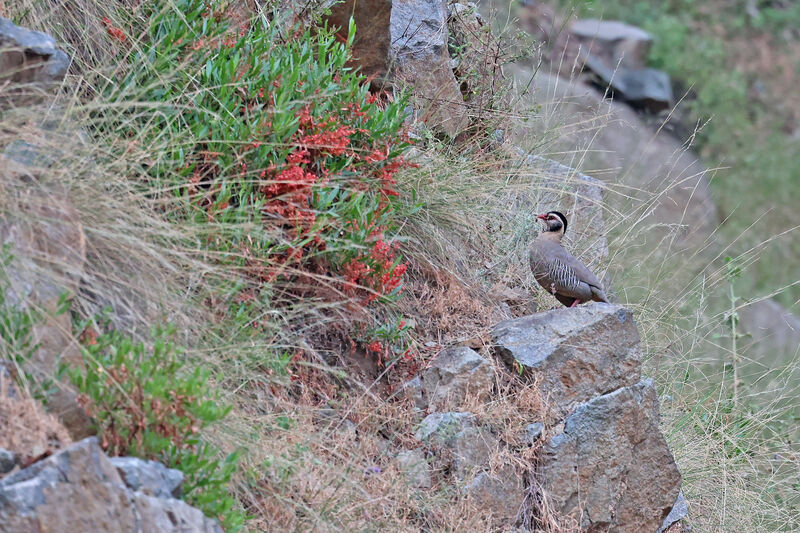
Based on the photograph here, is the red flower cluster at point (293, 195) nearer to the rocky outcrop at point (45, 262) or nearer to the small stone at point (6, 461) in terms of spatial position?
the rocky outcrop at point (45, 262)

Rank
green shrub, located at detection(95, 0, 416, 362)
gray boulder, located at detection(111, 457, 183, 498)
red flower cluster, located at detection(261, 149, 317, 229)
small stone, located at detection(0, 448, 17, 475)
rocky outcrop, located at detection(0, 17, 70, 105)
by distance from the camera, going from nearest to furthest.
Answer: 1. small stone, located at detection(0, 448, 17, 475)
2. gray boulder, located at detection(111, 457, 183, 498)
3. rocky outcrop, located at detection(0, 17, 70, 105)
4. green shrub, located at detection(95, 0, 416, 362)
5. red flower cluster, located at detection(261, 149, 317, 229)

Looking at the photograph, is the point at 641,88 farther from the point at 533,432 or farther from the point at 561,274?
the point at 533,432

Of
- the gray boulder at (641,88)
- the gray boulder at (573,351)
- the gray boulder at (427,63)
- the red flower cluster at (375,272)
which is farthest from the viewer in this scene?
the gray boulder at (641,88)

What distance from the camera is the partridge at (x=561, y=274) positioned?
223 inches

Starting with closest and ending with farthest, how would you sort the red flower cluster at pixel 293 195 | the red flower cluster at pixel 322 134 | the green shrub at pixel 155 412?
1. the green shrub at pixel 155 412
2. the red flower cluster at pixel 293 195
3. the red flower cluster at pixel 322 134

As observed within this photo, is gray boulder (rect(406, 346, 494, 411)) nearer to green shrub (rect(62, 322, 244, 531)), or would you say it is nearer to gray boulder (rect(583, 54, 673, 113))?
green shrub (rect(62, 322, 244, 531))

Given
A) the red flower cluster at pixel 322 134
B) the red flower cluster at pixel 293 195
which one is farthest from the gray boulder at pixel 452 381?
the red flower cluster at pixel 322 134

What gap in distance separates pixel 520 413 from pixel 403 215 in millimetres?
1162

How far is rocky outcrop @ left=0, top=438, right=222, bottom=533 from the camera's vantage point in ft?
9.77

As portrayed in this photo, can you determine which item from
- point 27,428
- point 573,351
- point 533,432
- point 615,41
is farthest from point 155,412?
point 615,41

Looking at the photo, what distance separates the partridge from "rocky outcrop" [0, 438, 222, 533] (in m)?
2.90

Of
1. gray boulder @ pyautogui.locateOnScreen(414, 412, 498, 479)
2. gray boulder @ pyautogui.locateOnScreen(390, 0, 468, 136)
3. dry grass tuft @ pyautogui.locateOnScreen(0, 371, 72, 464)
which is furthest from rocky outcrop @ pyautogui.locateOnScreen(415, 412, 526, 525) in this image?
gray boulder @ pyautogui.locateOnScreen(390, 0, 468, 136)

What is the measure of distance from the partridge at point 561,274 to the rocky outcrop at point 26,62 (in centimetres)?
266

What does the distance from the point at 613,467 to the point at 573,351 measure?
1.95 feet
